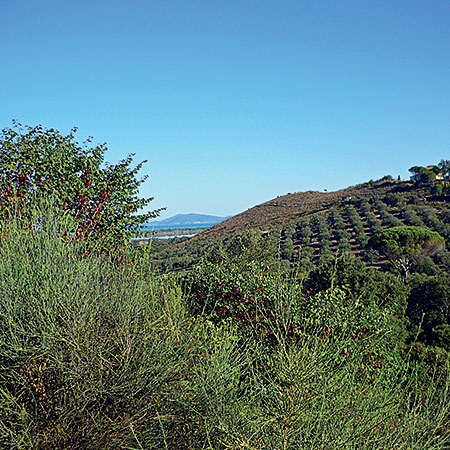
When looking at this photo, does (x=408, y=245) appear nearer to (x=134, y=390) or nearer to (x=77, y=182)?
(x=77, y=182)

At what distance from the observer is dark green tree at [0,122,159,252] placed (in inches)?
324

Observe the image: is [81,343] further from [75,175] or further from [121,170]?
[121,170]

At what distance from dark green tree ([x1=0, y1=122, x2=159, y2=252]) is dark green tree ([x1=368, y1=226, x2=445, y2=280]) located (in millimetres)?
25854

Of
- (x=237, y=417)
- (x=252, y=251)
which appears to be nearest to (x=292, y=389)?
(x=237, y=417)

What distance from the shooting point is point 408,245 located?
99.7 ft

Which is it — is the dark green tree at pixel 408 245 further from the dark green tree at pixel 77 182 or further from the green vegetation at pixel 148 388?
the green vegetation at pixel 148 388

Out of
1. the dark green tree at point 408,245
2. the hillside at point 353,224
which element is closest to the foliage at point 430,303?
the dark green tree at point 408,245

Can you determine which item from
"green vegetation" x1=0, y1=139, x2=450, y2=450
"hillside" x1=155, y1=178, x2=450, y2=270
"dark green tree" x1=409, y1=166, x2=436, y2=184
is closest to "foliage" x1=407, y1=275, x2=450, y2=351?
"hillside" x1=155, y1=178, x2=450, y2=270

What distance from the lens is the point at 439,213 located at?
4238cm

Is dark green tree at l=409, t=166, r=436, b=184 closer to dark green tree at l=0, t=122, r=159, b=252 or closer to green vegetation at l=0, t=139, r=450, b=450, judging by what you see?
dark green tree at l=0, t=122, r=159, b=252

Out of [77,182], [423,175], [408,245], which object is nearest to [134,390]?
[77,182]

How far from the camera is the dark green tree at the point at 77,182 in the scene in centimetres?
824

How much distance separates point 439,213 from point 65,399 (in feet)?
152

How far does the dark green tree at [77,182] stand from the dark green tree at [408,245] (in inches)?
1018
